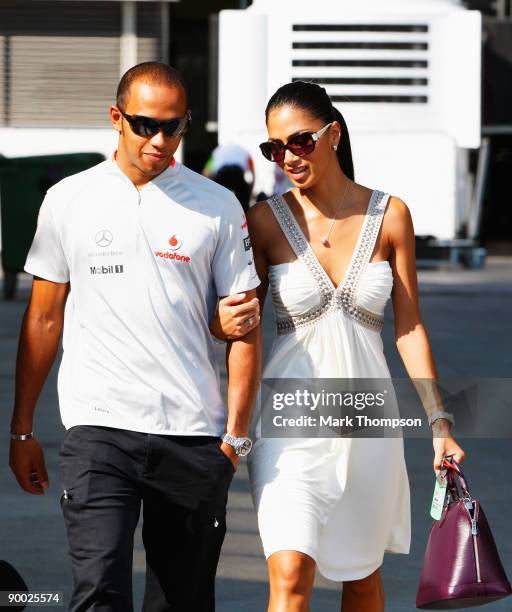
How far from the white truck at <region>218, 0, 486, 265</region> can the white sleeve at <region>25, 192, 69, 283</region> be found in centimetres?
1898

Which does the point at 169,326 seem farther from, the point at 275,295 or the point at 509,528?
the point at 509,528

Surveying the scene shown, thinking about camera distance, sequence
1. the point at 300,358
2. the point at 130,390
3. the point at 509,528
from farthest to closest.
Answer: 1. the point at 509,528
2. the point at 300,358
3. the point at 130,390

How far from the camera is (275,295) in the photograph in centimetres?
426

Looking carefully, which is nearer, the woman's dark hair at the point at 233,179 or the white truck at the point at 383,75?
the woman's dark hair at the point at 233,179

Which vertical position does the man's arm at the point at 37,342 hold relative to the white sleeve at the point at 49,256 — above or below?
below

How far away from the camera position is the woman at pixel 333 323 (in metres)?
4.16

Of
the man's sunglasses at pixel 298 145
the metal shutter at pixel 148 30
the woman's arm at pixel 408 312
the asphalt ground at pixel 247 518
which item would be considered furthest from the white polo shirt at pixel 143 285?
the metal shutter at pixel 148 30

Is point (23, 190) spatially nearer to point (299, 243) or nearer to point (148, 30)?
point (148, 30)

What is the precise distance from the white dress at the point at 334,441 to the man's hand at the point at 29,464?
56 centimetres

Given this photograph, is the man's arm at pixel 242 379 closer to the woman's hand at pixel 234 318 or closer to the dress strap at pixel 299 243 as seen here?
the woman's hand at pixel 234 318

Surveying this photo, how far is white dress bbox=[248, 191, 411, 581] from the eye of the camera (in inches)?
163

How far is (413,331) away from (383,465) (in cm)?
39

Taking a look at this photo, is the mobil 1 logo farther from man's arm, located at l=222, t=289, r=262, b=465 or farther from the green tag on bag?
the green tag on bag

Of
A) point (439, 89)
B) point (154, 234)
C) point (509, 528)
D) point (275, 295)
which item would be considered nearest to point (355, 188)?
point (275, 295)
